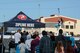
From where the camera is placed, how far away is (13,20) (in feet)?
84.4

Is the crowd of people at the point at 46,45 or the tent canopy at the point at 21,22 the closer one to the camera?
the crowd of people at the point at 46,45

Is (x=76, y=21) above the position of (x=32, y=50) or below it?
below

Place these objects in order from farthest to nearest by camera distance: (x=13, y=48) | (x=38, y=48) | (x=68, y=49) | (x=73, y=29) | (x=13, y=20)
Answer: (x=73, y=29) → (x=13, y=20) → (x=13, y=48) → (x=38, y=48) → (x=68, y=49)

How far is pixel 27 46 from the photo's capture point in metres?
16.6

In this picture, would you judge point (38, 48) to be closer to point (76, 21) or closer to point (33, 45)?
point (33, 45)

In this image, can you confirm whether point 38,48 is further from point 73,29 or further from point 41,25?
point 73,29

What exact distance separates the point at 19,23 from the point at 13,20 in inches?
20.1

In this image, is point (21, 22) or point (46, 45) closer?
point (46, 45)

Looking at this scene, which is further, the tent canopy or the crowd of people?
the tent canopy

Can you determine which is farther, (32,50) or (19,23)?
(19,23)

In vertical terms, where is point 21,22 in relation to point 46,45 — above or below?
below

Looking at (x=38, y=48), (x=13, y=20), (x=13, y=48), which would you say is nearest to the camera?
(x=38, y=48)

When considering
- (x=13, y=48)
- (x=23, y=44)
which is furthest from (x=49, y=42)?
(x=13, y=48)

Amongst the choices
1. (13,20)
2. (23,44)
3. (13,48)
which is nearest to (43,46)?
(23,44)
